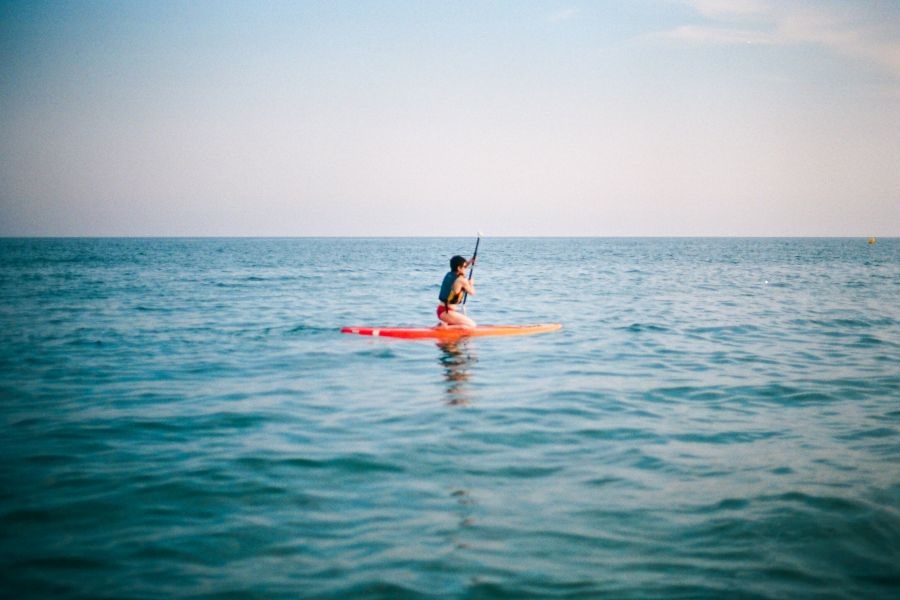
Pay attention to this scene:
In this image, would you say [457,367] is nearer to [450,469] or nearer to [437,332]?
[437,332]

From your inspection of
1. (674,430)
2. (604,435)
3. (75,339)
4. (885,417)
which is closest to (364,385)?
(604,435)

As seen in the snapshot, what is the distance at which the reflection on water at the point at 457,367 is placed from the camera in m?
9.32

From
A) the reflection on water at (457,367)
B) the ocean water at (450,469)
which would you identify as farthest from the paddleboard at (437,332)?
the ocean water at (450,469)

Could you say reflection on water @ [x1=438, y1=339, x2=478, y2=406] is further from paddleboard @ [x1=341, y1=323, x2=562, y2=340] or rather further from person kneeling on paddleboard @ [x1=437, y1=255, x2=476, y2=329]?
person kneeling on paddleboard @ [x1=437, y1=255, x2=476, y2=329]

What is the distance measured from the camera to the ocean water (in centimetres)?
442

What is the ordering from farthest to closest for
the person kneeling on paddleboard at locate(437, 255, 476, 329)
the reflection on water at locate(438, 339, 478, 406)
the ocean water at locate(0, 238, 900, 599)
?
the person kneeling on paddleboard at locate(437, 255, 476, 329) < the reflection on water at locate(438, 339, 478, 406) < the ocean water at locate(0, 238, 900, 599)

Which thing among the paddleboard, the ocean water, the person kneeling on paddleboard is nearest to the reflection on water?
the ocean water

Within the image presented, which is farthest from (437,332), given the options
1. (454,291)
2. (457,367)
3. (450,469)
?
(450,469)

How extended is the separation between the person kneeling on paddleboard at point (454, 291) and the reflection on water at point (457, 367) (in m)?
0.64

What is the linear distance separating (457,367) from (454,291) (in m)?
2.88

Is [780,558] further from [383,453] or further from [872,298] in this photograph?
[872,298]

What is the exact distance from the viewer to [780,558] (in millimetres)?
4609

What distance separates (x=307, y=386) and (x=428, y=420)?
291 cm

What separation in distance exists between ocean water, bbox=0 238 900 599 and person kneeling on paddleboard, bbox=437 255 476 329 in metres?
0.86
